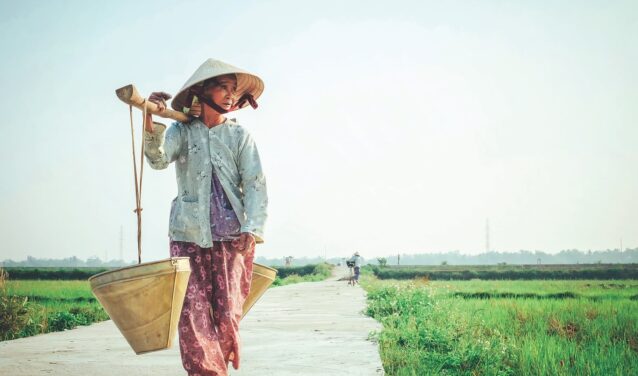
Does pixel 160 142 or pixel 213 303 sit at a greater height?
pixel 160 142

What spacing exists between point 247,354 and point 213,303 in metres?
1.51

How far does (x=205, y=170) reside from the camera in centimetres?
287

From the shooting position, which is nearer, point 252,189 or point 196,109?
point 252,189

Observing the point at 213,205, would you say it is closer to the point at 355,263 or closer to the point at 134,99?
the point at 134,99

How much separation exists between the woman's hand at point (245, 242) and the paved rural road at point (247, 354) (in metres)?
0.99

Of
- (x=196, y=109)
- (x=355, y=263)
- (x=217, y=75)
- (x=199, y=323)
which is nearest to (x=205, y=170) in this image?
(x=196, y=109)

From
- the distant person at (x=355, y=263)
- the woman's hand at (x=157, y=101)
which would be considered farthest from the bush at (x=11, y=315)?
the distant person at (x=355, y=263)

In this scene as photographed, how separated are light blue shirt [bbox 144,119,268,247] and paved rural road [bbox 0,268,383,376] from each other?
1146 millimetres

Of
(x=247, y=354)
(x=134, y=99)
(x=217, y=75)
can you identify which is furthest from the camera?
(x=247, y=354)

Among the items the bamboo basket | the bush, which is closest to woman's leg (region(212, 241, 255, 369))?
the bamboo basket

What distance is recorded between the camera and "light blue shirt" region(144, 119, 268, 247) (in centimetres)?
277

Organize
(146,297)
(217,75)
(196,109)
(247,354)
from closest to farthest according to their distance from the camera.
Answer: (146,297) → (217,75) → (196,109) → (247,354)

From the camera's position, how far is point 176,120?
9.68 feet

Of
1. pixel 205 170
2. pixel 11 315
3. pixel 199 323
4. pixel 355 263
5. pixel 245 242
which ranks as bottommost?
pixel 355 263
